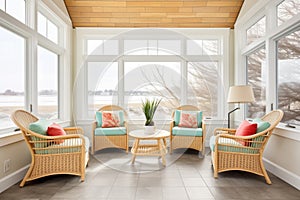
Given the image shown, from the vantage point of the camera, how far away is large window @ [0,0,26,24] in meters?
2.89

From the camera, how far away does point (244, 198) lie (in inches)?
95.1

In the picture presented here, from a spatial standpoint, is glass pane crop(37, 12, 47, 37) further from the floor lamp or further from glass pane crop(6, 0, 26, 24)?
the floor lamp

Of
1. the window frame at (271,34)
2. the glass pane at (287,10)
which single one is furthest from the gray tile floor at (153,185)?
the glass pane at (287,10)

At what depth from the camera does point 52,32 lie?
440cm

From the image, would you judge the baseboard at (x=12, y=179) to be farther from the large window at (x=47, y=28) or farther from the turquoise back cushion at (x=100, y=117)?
the large window at (x=47, y=28)

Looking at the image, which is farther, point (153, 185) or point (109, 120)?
point (109, 120)

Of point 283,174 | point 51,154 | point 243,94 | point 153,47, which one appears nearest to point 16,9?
point 51,154

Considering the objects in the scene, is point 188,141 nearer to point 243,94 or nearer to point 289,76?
→ point 243,94

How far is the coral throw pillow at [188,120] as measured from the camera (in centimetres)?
451

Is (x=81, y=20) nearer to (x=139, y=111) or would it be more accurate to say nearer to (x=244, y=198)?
(x=139, y=111)

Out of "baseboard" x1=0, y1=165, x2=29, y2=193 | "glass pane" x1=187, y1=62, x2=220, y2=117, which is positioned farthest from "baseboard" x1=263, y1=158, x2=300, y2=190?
"baseboard" x1=0, y1=165, x2=29, y2=193

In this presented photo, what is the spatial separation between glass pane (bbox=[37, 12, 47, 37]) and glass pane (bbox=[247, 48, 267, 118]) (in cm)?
394

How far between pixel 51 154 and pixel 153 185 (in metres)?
1.35

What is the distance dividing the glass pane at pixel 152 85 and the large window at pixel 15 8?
93.7 inches
